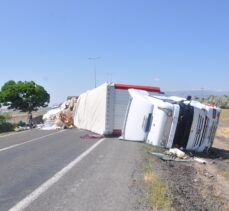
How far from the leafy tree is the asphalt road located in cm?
4632

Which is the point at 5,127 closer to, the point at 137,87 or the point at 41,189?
the point at 137,87

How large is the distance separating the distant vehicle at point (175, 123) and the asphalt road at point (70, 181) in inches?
99.9

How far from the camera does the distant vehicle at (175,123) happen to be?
14.8 metres

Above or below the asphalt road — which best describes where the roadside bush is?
below

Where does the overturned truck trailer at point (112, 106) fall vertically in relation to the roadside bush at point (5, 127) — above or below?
above

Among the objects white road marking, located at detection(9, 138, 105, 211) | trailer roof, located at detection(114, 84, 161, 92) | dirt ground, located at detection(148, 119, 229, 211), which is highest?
trailer roof, located at detection(114, 84, 161, 92)

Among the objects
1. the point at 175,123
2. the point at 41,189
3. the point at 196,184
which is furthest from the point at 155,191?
the point at 175,123

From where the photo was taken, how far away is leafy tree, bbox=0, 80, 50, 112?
57688 millimetres

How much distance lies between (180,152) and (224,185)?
3.25 m

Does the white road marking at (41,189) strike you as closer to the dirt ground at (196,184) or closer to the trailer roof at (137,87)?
the dirt ground at (196,184)

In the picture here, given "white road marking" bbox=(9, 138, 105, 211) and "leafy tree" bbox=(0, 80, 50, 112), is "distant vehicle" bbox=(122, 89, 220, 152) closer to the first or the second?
"white road marking" bbox=(9, 138, 105, 211)

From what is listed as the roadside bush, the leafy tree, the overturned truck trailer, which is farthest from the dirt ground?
the leafy tree

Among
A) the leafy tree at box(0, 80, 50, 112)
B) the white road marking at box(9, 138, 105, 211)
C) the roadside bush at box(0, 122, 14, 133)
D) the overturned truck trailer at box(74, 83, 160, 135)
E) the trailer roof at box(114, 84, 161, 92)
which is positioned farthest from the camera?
the leafy tree at box(0, 80, 50, 112)

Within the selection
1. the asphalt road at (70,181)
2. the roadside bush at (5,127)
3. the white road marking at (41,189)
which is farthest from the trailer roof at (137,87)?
the roadside bush at (5,127)
